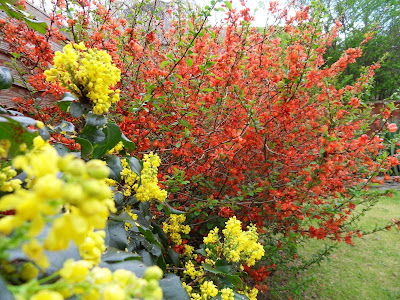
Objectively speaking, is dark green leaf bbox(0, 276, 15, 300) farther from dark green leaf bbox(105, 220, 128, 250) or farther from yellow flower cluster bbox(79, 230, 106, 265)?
dark green leaf bbox(105, 220, 128, 250)

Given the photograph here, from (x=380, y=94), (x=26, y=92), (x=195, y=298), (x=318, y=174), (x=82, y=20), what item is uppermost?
(x=380, y=94)

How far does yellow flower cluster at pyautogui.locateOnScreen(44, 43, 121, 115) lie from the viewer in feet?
2.80

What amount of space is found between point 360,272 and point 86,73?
414 cm

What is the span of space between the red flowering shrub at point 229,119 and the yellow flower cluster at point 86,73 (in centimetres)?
72

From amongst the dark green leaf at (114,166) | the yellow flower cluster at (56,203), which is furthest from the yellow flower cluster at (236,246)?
the yellow flower cluster at (56,203)

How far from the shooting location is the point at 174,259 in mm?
1726

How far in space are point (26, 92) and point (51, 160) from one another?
2.23 meters

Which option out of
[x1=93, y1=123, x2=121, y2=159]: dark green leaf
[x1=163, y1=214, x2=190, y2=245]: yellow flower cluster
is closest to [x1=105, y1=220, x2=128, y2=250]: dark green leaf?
[x1=93, y1=123, x2=121, y2=159]: dark green leaf

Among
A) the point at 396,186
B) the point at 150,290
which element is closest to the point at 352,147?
the point at 150,290

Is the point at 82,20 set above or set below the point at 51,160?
above

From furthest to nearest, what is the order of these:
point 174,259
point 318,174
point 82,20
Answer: point 82,20 → point 318,174 → point 174,259

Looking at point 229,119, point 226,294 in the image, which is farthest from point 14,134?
point 229,119

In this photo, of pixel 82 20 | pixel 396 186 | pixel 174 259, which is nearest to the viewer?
pixel 174 259

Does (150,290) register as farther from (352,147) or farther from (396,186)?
(396,186)
